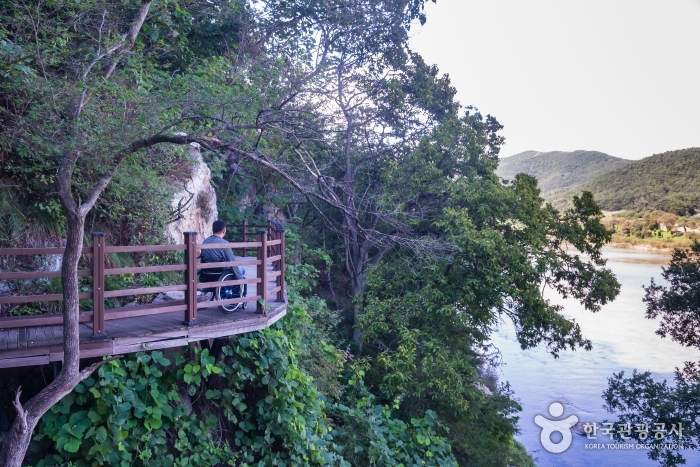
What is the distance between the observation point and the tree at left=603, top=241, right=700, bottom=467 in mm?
12359

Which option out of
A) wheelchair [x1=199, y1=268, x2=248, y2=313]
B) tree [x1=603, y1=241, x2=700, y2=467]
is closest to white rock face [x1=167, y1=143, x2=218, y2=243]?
wheelchair [x1=199, y1=268, x2=248, y2=313]

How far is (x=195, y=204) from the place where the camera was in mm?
10328

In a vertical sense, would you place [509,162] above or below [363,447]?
above

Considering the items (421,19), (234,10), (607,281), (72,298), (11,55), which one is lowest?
(607,281)

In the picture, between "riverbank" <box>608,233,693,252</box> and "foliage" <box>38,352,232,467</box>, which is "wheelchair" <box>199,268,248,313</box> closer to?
"foliage" <box>38,352,232,467</box>

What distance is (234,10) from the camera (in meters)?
11.7

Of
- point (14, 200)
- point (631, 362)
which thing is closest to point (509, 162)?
point (631, 362)

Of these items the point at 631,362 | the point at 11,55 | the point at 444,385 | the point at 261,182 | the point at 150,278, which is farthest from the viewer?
the point at 631,362

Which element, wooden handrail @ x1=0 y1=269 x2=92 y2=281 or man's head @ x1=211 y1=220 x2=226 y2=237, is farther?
man's head @ x1=211 y1=220 x2=226 y2=237

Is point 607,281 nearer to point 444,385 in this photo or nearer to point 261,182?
point 444,385

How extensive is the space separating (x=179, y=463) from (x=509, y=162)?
150 ft

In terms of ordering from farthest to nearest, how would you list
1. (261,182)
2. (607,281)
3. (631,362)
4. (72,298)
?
(631,362) < (261,182) < (607,281) < (72,298)

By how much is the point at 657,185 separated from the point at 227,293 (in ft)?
117

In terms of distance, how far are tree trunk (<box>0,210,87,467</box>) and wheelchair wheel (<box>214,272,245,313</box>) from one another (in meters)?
1.67
